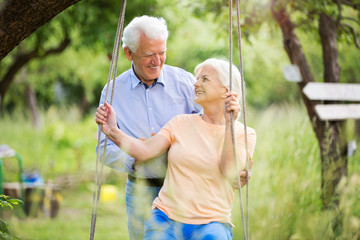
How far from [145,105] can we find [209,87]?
0.57 meters

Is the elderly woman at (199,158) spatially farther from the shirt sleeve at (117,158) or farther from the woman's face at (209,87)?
the shirt sleeve at (117,158)

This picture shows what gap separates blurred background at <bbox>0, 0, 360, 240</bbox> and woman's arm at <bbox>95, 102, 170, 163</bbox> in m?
0.32

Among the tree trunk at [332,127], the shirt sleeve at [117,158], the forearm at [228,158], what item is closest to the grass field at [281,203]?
the tree trunk at [332,127]

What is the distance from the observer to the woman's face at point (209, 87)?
2645 millimetres

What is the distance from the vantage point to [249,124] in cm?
763

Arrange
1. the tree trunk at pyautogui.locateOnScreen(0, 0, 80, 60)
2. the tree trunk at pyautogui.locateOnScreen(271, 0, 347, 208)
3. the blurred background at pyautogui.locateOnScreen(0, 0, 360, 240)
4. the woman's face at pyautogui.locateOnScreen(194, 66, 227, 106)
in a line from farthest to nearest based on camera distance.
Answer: the tree trunk at pyautogui.locateOnScreen(271, 0, 347, 208) → the blurred background at pyautogui.locateOnScreen(0, 0, 360, 240) → the woman's face at pyautogui.locateOnScreen(194, 66, 227, 106) → the tree trunk at pyautogui.locateOnScreen(0, 0, 80, 60)

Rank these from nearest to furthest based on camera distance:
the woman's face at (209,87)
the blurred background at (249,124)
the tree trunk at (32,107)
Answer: the woman's face at (209,87) → the blurred background at (249,124) → the tree trunk at (32,107)

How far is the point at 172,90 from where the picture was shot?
3111mm

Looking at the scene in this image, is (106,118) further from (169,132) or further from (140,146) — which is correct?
(169,132)

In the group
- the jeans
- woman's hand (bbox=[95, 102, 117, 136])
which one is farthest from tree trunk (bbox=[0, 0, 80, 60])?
the jeans

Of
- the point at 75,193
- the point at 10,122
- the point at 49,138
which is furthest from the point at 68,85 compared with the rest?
the point at 75,193

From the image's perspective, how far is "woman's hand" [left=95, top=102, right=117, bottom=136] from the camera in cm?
271

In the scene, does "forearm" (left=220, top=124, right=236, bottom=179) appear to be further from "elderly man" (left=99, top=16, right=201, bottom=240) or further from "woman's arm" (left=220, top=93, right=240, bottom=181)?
"elderly man" (left=99, top=16, right=201, bottom=240)

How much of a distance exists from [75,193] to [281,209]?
247 inches
